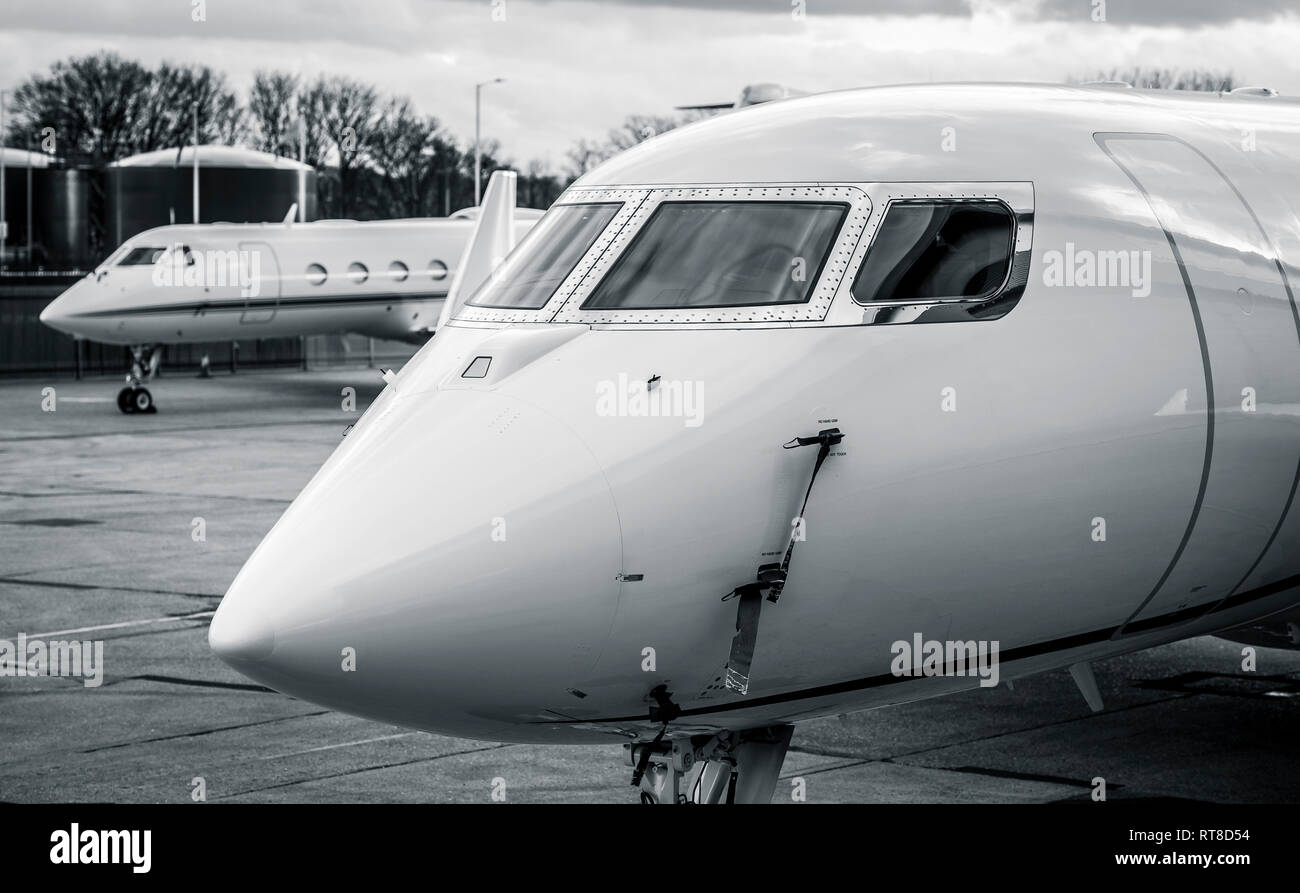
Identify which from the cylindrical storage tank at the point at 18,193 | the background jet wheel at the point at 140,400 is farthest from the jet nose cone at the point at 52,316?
the cylindrical storage tank at the point at 18,193

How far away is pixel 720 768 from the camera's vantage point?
7.14 m

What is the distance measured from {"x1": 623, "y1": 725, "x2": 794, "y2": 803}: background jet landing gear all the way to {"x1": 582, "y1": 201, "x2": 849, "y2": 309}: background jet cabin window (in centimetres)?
170

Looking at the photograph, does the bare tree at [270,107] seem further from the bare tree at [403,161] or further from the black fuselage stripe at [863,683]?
the black fuselage stripe at [863,683]

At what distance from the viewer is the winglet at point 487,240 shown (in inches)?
666

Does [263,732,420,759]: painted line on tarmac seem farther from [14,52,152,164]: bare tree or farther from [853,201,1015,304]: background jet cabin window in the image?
[14,52,152,164]: bare tree

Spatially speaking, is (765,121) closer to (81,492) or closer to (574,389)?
(574,389)

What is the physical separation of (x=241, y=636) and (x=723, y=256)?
7.43 feet

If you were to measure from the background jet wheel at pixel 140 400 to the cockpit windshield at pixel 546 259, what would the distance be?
29.0 m

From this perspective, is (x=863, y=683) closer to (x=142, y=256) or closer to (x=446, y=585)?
(x=446, y=585)

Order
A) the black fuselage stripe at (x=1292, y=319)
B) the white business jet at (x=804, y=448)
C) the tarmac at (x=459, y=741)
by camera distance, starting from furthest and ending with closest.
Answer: the tarmac at (x=459, y=741), the black fuselage stripe at (x=1292, y=319), the white business jet at (x=804, y=448)

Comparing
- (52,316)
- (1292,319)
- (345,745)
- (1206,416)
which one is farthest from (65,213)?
(1206,416)

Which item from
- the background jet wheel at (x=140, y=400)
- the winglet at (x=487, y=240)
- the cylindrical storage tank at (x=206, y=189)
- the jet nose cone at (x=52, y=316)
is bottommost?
the background jet wheel at (x=140, y=400)

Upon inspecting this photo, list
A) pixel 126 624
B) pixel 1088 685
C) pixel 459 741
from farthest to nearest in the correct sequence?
pixel 126 624 → pixel 459 741 → pixel 1088 685
